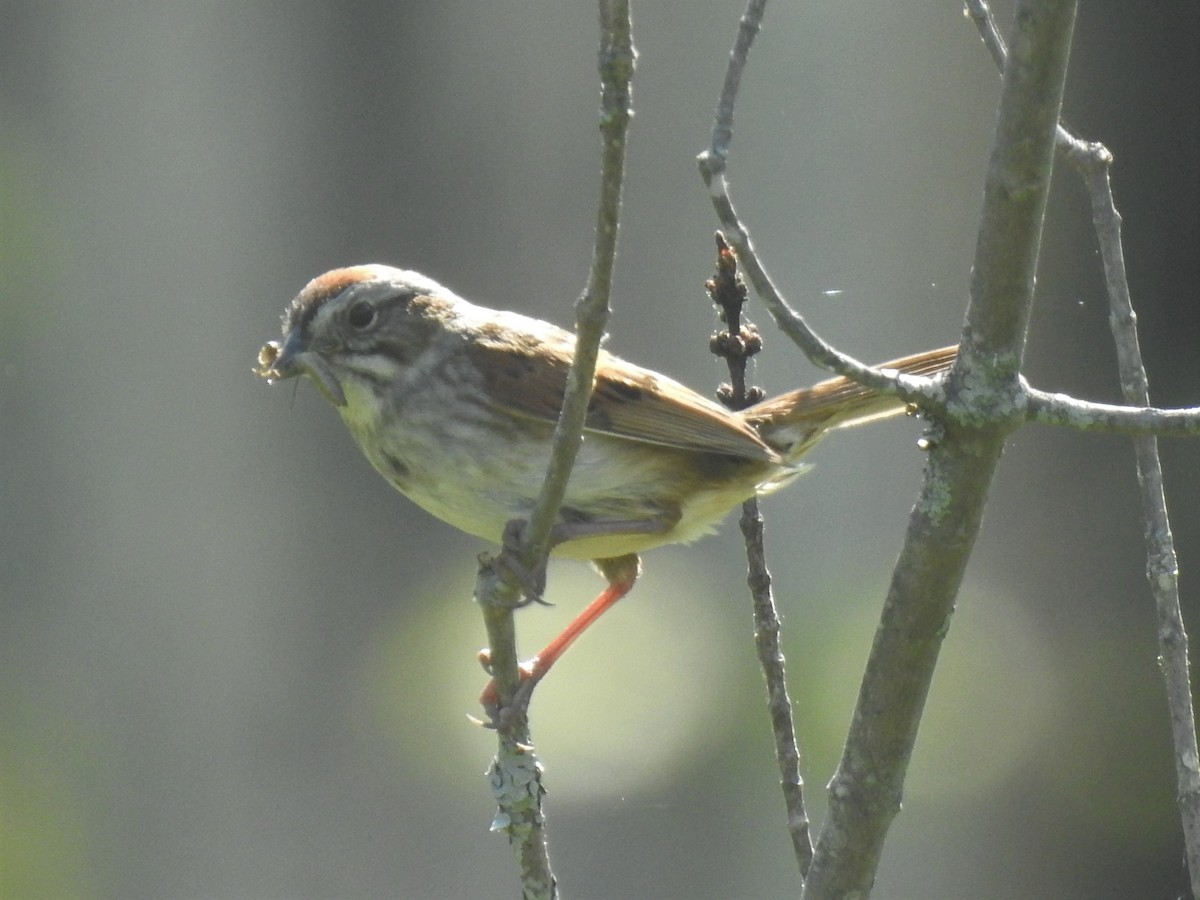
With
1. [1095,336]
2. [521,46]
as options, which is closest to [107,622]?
[521,46]

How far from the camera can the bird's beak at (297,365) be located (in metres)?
3.81

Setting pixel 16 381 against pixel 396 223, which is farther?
pixel 16 381

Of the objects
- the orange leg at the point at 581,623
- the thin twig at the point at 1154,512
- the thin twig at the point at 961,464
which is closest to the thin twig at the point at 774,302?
the thin twig at the point at 961,464

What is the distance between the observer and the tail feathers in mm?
4102

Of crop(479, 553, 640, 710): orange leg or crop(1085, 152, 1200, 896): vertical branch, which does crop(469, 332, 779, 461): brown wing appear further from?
crop(1085, 152, 1200, 896): vertical branch

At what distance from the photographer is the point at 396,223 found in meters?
6.80

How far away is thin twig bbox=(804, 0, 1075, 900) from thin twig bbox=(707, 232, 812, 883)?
0.35m

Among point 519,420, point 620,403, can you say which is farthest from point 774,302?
point 620,403

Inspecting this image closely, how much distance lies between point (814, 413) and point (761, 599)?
3.53 feet

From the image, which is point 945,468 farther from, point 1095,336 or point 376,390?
point 1095,336

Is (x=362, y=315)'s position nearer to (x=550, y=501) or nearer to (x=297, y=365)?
(x=297, y=365)

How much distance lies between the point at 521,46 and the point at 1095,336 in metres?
2.86

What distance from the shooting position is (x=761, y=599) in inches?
123

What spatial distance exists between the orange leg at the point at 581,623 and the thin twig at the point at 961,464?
999mm
